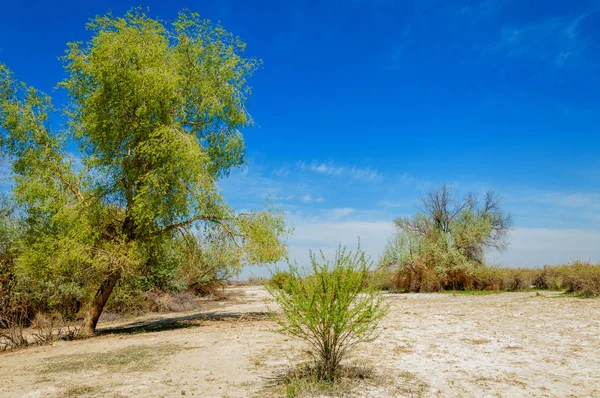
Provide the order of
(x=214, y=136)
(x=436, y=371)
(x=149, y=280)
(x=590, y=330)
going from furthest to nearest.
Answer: (x=149, y=280) → (x=214, y=136) → (x=590, y=330) → (x=436, y=371)

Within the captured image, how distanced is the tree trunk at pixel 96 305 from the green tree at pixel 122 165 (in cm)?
4

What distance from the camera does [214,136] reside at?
54.6 ft

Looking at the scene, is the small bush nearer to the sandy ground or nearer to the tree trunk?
the sandy ground

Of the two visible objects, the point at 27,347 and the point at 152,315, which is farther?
the point at 152,315

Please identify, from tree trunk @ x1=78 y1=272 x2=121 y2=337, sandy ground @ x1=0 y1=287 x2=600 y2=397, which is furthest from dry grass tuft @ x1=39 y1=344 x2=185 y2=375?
tree trunk @ x1=78 y1=272 x2=121 y2=337

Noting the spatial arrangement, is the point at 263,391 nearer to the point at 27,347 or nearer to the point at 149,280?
the point at 27,347

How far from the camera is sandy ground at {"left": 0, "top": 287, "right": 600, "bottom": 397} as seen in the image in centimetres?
658

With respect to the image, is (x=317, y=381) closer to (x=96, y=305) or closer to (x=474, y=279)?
(x=96, y=305)

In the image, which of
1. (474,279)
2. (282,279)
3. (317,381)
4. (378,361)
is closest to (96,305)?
(282,279)

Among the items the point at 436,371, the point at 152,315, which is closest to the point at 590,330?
the point at 436,371

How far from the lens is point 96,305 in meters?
15.5

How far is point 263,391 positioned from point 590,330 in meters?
8.94

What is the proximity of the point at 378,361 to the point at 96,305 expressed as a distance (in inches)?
453

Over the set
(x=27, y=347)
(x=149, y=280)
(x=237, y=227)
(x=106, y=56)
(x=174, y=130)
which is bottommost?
(x=27, y=347)
